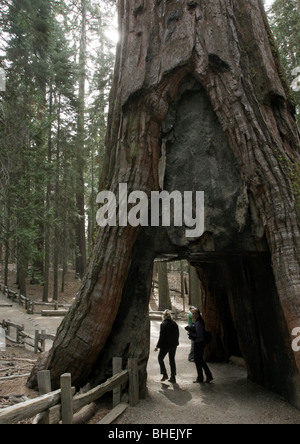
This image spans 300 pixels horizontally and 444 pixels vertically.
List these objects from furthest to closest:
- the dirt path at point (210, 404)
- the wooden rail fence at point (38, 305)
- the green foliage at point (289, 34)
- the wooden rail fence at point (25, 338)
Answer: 1. the wooden rail fence at point (38, 305)
2. the green foliage at point (289, 34)
3. the wooden rail fence at point (25, 338)
4. the dirt path at point (210, 404)

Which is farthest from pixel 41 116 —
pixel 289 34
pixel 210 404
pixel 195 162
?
pixel 210 404

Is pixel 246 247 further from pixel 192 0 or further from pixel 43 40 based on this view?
pixel 43 40

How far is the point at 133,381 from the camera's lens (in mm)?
6492

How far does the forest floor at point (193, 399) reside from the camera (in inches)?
235

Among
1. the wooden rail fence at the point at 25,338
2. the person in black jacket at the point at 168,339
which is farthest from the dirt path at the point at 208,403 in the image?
the wooden rail fence at the point at 25,338

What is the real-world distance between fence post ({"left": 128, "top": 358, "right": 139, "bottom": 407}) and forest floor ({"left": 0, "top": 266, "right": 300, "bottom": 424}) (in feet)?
0.47

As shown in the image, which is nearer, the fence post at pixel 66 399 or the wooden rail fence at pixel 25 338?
the fence post at pixel 66 399

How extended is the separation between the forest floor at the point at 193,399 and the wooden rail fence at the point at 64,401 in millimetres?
297

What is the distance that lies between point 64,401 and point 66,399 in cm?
4

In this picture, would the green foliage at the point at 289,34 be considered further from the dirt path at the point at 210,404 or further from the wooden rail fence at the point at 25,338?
the wooden rail fence at the point at 25,338

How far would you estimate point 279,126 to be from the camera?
689 cm

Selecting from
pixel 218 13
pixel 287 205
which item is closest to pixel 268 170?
pixel 287 205

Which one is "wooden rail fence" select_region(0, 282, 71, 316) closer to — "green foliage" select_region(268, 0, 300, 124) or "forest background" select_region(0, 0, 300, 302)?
"forest background" select_region(0, 0, 300, 302)
